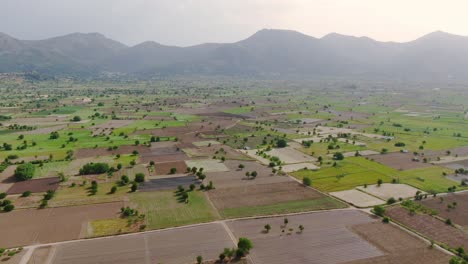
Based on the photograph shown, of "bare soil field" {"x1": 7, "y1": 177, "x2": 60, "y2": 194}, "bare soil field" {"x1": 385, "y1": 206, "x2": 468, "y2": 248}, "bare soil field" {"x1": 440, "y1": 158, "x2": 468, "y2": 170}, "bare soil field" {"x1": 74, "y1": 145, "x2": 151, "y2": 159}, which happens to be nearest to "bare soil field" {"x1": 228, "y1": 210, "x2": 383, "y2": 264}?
"bare soil field" {"x1": 385, "y1": 206, "x2": 468, "y2": 248}

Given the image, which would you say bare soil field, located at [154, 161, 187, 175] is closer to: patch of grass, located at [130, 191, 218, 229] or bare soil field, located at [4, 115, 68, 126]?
patch of grass, located at [130, 191, 218, 229]

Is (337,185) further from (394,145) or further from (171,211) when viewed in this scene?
(394,145)

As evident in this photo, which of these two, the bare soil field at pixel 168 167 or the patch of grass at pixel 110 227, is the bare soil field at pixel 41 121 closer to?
the bare soil field at pixel 168 167

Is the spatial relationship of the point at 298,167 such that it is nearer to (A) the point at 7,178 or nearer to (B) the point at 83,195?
(B) the point at 83,195

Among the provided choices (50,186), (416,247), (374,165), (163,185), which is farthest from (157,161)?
(416,247)

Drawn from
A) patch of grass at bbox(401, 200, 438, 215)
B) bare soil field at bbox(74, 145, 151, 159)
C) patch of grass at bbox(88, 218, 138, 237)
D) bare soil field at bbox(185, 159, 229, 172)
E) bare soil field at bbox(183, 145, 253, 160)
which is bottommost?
patch of grass at bbox(401, 200, 438, 215)
